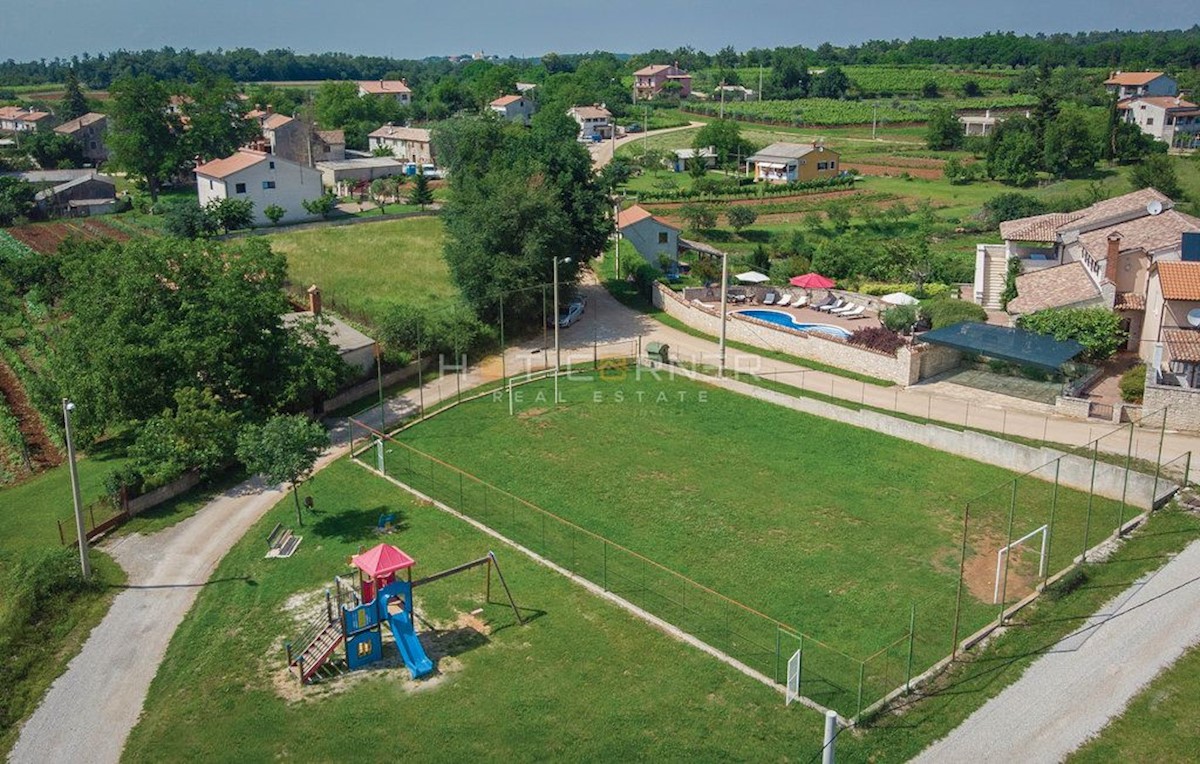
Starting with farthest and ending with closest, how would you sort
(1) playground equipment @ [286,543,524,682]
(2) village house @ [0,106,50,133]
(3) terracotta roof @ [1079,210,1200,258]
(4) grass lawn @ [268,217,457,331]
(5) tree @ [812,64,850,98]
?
(5) tree @ [812,64,850,98]
(2) village house @ [0,106,50,133]
(4) grass lawn @ [268,217,457,331]
(3) terracotta roof @ [1079,210,1200,258]
(1) playground equipment @ [286,543,524,682]

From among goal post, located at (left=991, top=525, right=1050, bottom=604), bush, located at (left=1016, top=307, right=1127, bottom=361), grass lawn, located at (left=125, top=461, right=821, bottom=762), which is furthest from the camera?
bush, located at (left=1016, top=307, right=1127, bottom=361)

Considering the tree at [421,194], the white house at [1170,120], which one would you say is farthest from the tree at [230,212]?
the white house at [1170,120]

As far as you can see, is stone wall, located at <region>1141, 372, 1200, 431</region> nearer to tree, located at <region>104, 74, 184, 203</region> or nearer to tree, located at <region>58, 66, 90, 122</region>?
tree, located at <region>104, 74, 184, 203</region>

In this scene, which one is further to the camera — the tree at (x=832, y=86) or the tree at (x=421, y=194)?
the tree at (x=832, y=86)

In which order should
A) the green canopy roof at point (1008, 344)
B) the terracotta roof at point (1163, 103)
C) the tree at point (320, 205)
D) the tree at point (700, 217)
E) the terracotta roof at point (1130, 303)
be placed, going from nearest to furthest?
the green canopy roof at point (1008, 344) → the terracotta roof at point (1130, 303) → the tree at point (700, 217) → the tree at point (320, 205) → the terracotta roof at point (1163, 103)

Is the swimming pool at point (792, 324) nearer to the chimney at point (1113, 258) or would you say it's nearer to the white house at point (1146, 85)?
the chimney at point (1113, 258)

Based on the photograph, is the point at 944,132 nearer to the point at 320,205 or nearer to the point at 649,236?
the point at 649,236

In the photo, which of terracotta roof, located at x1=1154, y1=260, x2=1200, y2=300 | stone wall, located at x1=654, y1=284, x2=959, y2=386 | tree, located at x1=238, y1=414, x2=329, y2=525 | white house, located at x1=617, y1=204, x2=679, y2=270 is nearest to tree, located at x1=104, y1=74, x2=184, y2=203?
white house, located at x1=617, y1=204, x2=679, y2=270
